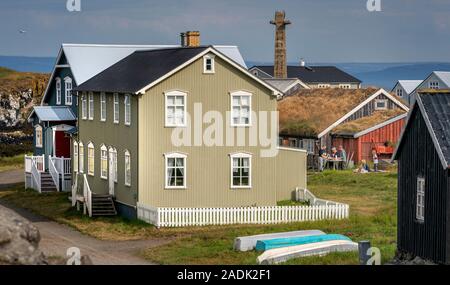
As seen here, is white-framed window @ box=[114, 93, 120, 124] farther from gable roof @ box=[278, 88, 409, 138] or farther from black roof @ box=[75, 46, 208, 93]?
gable roof @ box=[278, 88, 409, 138]

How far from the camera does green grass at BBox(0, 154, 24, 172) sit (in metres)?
71.3

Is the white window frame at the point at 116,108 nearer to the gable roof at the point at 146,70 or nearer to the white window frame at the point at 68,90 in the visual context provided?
the gable roof at the point at 146,70

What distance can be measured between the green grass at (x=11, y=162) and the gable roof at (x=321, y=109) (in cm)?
1849

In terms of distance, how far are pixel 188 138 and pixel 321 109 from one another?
30.0 metres

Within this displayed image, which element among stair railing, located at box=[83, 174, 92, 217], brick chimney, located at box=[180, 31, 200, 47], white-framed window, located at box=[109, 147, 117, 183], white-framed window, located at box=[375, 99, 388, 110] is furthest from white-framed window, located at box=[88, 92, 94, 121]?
white-framed window, located at box=[375, 99, 388, 110]

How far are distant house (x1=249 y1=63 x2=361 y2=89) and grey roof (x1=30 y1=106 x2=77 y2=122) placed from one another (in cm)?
5915

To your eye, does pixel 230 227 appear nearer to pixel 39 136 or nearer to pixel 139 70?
pixel 139 70

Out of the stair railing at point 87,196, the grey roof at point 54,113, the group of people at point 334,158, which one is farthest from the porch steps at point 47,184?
the group of people at point 334,158

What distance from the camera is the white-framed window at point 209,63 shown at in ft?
134

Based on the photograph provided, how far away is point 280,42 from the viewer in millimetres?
95375

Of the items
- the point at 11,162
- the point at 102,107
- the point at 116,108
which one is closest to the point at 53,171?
the point at 102,107

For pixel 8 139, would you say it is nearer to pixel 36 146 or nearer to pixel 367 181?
pixel 36 146

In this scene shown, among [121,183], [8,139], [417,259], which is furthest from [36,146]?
[417,259]

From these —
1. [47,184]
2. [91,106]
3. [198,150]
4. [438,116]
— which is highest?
[91,106]
